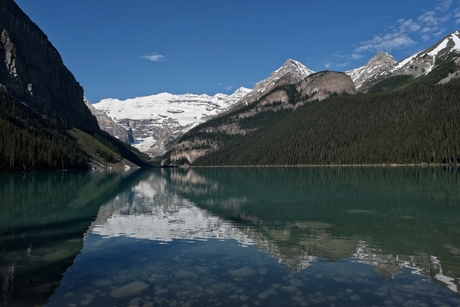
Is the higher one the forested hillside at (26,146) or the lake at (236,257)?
the forested hillside at (26,146)

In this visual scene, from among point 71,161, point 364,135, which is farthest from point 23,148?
point 364,135

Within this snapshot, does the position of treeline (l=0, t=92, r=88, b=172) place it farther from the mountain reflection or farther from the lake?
the lake

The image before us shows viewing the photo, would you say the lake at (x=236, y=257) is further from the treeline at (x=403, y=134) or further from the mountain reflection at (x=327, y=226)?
the treeline at (x=403, y=134)

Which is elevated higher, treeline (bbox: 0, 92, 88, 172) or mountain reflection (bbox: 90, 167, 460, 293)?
treeline (bbox: 0, 92, 88, 172)

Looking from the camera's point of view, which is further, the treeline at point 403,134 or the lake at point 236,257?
the treeline at point 403,134

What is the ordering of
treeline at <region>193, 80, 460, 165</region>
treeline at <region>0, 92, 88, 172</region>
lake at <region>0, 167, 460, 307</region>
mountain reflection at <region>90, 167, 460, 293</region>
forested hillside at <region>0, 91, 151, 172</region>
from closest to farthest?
lake at <region>0, 167, 460, 307</region>
mountain reflection at <region>90, 167, 460, 293</region>
treeline at <region>0, 92, 88, 172</region>
forested hillside at <region>0, 91, 151, 172</region>
treeline at <region>193, 80, 460, 165</region>

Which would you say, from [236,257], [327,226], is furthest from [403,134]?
[236,257]

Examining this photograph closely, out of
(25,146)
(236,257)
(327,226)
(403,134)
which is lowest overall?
(236,257)

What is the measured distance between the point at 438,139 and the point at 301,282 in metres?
148

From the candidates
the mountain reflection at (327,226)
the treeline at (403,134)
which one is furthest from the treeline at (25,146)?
the treeline at (403,134)

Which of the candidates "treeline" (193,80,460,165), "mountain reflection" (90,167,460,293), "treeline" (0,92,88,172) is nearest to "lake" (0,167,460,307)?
"mountain reflection" (90,167,460,293)

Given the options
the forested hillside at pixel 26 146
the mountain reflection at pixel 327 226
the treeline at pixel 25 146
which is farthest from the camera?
the forested hillside at pixel 26 146

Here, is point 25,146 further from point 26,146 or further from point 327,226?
point 327,226

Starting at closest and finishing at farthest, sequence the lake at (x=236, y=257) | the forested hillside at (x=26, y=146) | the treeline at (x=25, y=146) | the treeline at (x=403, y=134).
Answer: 1. the lake at (x=236, y=257)
2. the treeline at (x=25, y=146)
3. the forested hillside at (x=26, y=146)
4. the treeline at (x=403, y=134)
